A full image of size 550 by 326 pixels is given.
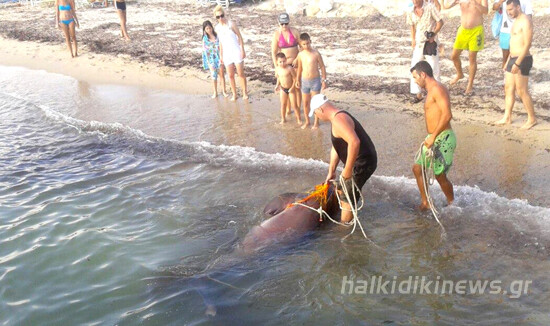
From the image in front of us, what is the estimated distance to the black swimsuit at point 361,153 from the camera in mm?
5898

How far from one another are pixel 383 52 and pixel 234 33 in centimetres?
387

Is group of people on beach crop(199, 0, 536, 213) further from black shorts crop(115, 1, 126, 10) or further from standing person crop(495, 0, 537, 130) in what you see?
black shorts crop(115, 1, 126, 10)

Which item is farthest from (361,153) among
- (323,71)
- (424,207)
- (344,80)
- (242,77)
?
(344,80)

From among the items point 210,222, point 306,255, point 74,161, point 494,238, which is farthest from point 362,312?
point 74,161

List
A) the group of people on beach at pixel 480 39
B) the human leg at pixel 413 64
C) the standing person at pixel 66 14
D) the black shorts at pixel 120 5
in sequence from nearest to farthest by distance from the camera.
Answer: the group of people on beach at pixel 480 39
the human leg at pixel 413 64
the standing person at pixel 66 14
the black shorts at pixel 120 5

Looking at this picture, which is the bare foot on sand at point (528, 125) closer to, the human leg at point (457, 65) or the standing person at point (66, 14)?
the human leg at point (457, 65)

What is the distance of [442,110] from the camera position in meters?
5.84

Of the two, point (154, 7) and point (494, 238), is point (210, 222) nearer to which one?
point (494, 238)

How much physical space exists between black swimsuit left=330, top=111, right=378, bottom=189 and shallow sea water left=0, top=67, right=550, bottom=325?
2.44 ft

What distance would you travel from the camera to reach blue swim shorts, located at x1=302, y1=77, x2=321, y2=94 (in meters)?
8.77

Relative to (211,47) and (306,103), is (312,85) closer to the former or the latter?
(306,103)

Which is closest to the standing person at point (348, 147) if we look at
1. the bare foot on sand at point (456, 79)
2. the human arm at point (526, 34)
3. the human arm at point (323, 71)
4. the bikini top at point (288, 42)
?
the human arm at point (323, 71)

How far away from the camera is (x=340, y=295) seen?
5328 mm

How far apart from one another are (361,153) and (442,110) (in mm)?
1017
